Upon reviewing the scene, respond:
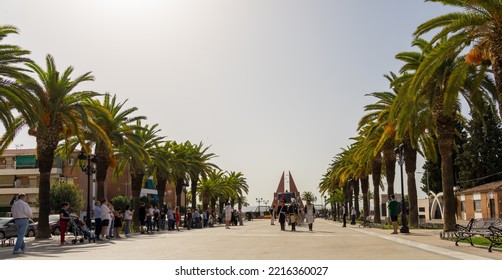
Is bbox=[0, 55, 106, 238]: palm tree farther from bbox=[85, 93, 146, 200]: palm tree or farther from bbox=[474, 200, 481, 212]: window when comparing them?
bbox=[474, 200, 481, 212]: window

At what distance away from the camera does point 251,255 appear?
12750mm

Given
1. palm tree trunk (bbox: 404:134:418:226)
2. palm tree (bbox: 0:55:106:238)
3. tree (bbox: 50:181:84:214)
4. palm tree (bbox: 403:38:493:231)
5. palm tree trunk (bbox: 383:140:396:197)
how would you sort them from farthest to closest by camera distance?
tree (bbox: 50:181:84:214) → palm tree trunk (bbox: 383:140:396:197) → palm tree trunk (bbox: 404:134:418:226) → palm tree (bbox: 0:55:106:238) → palm tree (bbox: 403:38:493:231)

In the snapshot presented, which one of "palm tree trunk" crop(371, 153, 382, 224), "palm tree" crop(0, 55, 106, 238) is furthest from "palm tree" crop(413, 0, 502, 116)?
"palm tree trunk" crop(371, 153, 382, 224)

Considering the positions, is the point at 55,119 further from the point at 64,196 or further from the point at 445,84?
the point at 64,196

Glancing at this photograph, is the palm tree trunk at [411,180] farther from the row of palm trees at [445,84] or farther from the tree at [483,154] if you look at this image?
the tree at [483,154]

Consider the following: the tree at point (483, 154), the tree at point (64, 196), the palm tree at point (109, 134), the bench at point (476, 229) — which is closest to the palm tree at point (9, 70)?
the palm tree at point (109, 134)

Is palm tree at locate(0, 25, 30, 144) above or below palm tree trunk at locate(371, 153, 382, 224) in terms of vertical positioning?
above

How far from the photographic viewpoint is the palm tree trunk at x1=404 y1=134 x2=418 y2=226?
98.5ft

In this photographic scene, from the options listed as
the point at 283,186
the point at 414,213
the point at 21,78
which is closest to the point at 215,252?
the point at 21,78

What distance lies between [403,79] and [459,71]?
4193mm

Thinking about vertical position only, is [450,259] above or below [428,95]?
below

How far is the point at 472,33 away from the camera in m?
16.6

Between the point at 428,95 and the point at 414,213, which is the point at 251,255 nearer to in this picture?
the point at 428,95

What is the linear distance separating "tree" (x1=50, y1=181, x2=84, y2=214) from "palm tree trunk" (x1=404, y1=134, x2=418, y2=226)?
42.6m
